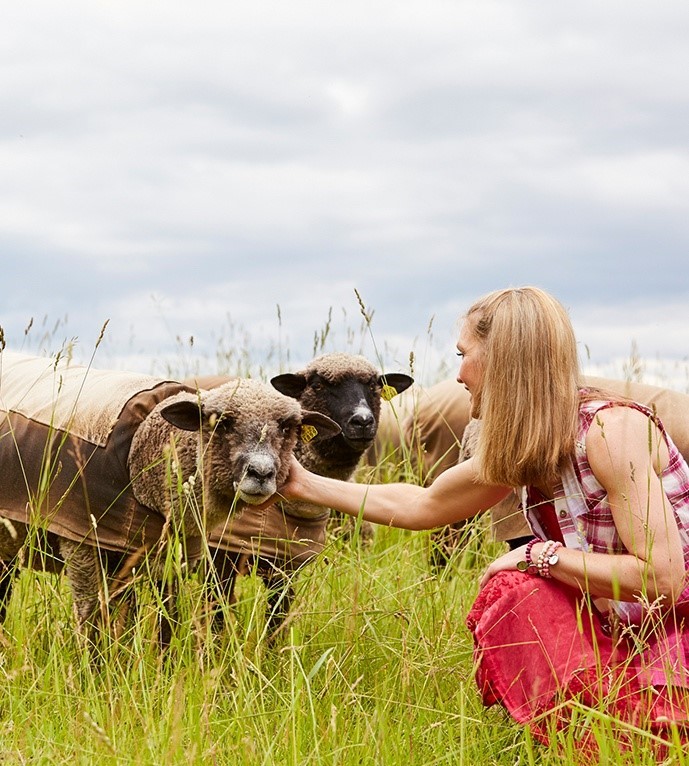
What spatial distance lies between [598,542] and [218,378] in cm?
266

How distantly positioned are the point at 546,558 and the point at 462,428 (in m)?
3.52

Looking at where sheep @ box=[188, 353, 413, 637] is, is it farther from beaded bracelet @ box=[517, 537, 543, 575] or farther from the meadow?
beaded bracelet @ box=[517, 537, 543, 575]

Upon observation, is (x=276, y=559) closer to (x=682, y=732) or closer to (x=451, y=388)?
(x=682, y=732)

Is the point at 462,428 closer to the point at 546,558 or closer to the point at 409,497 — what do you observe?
the point at 409,497

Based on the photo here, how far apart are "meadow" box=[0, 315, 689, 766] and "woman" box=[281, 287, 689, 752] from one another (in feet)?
0.51

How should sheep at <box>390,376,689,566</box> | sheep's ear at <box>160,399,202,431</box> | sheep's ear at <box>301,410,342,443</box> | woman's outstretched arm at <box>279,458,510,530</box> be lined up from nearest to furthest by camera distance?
1. woman's outstretched arm at <box>279,458,510,530</box>
2. sheep's ear at <box>160,399,202,431</box>
3. sheep's ear at <box>301,410,342,443</box>
4. sheep at <box>390,376,689,566</box>

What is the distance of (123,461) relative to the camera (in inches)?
164

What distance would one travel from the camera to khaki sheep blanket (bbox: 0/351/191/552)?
13.4ft

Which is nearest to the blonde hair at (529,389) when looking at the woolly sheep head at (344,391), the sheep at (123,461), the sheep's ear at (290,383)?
the sheep at (123,461)

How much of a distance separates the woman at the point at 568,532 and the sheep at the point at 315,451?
1.41 m

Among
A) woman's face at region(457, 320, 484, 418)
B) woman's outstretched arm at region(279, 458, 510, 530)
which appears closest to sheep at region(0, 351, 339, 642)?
woman's outstretched arm at region(279, 458, 510, 530)

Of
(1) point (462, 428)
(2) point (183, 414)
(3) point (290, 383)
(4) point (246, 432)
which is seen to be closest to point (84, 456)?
(2) point (183, 414)

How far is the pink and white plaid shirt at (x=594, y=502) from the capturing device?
317 centimetres

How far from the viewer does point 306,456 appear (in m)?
5.57
